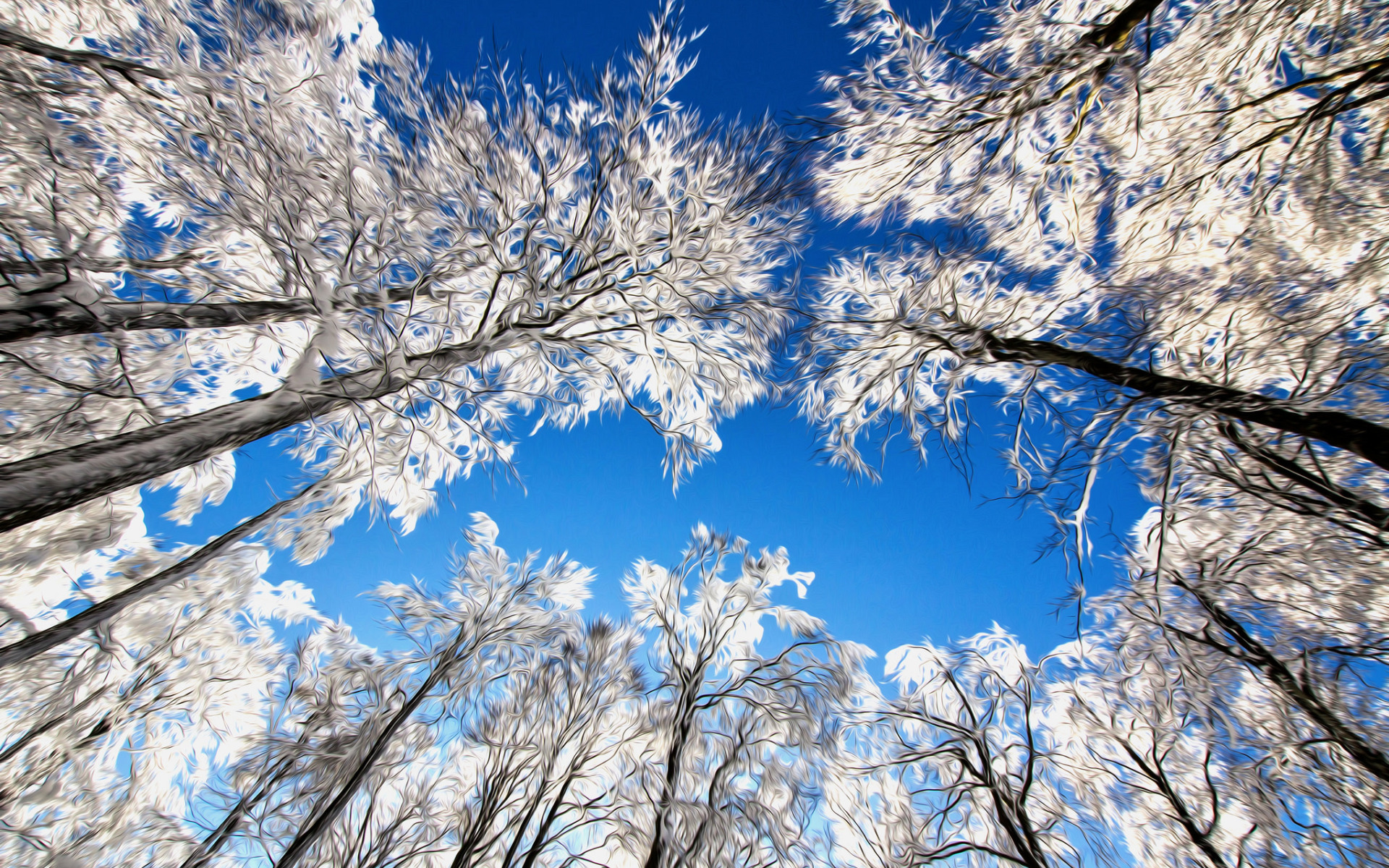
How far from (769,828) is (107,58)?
35.1ft

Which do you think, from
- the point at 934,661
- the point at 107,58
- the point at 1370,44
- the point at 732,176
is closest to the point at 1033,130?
the point at 1370,44

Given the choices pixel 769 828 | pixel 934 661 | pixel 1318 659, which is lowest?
pixel 769 828

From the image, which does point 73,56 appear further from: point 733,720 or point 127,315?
point 733,720

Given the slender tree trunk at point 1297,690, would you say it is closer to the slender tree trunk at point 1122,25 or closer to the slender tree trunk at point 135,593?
the slender tree trunk at point 1122,25

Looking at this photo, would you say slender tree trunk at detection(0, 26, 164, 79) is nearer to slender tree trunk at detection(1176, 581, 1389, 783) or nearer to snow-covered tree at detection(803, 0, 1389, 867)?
snow-covered tree at detection(803, 0, 1389, 867)

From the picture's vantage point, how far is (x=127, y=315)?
142 inches

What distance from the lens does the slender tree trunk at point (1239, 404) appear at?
2787 millimetres

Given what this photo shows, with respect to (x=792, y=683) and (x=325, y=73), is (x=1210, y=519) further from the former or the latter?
(x=325, y=73)

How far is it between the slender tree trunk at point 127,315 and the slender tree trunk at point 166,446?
0.87 m

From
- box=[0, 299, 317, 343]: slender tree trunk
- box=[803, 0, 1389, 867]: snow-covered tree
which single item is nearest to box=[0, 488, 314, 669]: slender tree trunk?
box=[0, 299, 317, 343]: slender tree trunk

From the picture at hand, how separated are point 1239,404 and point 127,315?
8484 millimetres

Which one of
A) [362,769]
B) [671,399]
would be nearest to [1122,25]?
[671,399]

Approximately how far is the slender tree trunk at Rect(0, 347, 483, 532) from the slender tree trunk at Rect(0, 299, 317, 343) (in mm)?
868

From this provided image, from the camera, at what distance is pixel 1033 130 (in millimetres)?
4637
